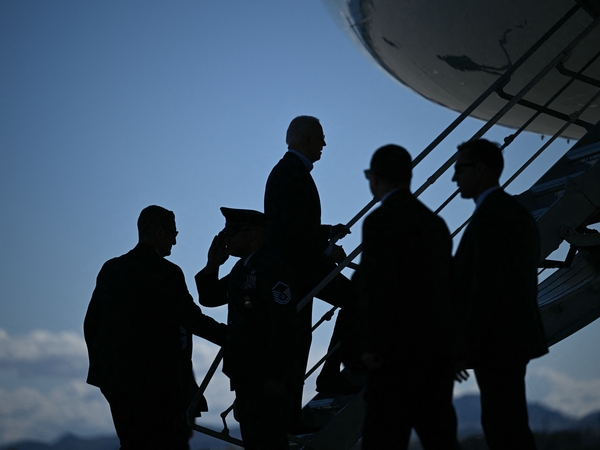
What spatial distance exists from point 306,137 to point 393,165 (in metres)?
1.24

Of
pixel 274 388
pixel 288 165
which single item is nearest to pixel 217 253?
→ pixel 288 165

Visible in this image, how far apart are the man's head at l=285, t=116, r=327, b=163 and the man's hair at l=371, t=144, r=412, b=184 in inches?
46.8

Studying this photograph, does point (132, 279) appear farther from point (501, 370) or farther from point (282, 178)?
point (501, 370)

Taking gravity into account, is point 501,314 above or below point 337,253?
below

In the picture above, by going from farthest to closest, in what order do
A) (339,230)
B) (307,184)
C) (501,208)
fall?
(339,230) < (307,184) < (501,208)

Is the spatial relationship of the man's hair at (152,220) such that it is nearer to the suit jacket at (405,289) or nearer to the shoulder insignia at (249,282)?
the shoulder insignia at (249,282)

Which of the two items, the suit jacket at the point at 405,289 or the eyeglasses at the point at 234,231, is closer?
the suit jacket at the point at 405,289

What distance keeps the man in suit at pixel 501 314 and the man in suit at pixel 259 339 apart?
2.35 feet

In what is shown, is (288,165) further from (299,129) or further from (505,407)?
(505,407)

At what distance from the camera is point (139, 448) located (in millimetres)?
3461

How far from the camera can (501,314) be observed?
103 inches

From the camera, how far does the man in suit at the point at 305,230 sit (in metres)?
3.58

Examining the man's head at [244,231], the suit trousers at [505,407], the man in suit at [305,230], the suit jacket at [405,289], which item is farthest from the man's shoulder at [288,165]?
the suit trousers at [505,407]

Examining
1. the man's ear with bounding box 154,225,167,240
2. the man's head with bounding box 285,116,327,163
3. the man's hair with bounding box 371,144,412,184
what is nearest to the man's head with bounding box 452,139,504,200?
the man's hair with bounding box 371,144,412,184
